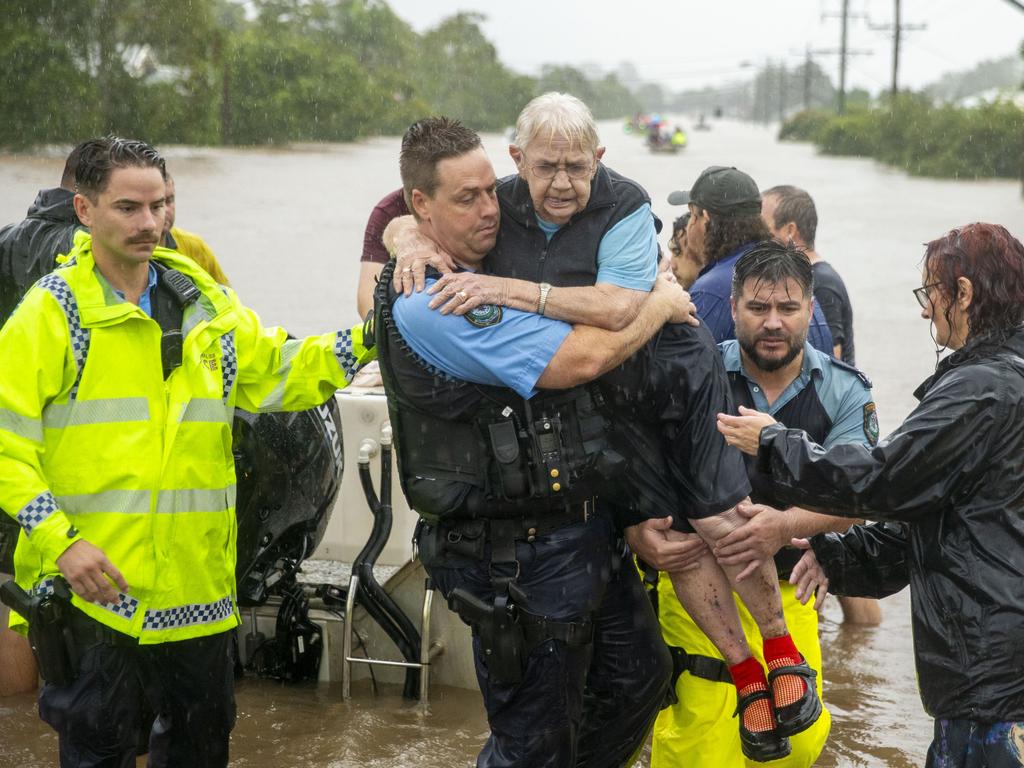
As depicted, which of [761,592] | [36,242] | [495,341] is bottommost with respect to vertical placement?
[761,592]

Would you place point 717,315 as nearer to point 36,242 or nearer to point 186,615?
point 186,615

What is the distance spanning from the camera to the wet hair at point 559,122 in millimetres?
3537

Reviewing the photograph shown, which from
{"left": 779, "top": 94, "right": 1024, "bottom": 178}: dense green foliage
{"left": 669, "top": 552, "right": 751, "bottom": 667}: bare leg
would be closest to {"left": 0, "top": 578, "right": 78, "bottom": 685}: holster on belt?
{"left": 669, "top": 552, "right": 751, "bottom": 667}: bare leg

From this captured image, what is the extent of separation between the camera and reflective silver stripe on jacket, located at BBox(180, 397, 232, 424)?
12.0ft

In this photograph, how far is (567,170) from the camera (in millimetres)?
3498

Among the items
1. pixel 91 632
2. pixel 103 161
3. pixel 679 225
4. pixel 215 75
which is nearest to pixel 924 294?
pixel 103 161

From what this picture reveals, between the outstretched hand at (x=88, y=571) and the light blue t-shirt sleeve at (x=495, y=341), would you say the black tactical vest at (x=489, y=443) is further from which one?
the outstretched hand at (x=88, y=571)

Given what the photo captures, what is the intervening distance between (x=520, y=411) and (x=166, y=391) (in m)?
1.06

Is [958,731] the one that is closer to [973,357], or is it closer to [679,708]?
[973,357]

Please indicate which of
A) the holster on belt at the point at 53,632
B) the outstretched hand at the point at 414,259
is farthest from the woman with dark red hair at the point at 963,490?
the holster on belt at the point at 53,632

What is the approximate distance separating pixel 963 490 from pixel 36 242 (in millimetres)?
3607

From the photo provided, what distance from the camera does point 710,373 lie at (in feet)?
12.1

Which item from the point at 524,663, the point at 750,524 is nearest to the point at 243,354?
the point at 524,663

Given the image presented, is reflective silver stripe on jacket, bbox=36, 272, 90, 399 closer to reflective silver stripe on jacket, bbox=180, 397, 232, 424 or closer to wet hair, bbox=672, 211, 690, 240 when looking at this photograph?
reflective silver stripe on jacket, bbox=180, 397, 232, 424
